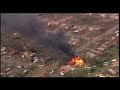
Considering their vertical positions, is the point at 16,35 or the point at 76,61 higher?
the point at 16,35

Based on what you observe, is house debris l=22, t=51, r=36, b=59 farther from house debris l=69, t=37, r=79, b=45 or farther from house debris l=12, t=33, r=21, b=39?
house debris l=69, t=37, r=79, b=45

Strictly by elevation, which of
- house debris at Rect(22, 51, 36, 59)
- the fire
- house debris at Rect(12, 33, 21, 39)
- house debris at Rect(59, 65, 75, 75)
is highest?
house debris at Rect(12, 33, 21, 39)

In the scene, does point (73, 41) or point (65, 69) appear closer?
point (65, 69)

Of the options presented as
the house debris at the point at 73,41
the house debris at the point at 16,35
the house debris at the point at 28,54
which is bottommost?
the house debris at the point at 28,54

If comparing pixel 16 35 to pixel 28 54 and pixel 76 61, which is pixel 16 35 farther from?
pixel 76 61

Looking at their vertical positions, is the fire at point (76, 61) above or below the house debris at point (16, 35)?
below

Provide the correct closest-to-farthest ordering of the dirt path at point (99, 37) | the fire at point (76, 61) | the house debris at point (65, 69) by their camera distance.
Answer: the house debris at point (65, 69)
the fire at point (76, 61)
the dirt path at point (99, 37)

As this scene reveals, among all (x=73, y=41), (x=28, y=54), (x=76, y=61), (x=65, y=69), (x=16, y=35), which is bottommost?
(x=65, y=69)

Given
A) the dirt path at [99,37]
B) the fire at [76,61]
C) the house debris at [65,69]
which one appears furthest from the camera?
the dirt path at [99,37]

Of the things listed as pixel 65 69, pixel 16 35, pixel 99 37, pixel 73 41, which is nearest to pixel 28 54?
pixel 16 35

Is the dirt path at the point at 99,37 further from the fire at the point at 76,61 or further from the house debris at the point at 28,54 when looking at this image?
the house debris at the point at 28,54

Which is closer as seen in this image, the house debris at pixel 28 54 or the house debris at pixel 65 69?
the house debris at pixel 65 69
